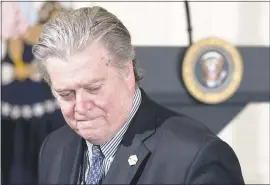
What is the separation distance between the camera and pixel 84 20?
3.13 ft

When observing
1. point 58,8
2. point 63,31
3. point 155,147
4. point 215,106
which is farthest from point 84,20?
point 215,106

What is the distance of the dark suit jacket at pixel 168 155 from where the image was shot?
1003mm

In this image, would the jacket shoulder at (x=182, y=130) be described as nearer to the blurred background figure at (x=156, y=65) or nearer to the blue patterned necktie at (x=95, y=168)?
the blue patterned necktie at (x=95, y=168)

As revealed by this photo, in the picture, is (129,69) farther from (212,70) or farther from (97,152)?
(212,70)

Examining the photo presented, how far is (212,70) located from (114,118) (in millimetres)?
786

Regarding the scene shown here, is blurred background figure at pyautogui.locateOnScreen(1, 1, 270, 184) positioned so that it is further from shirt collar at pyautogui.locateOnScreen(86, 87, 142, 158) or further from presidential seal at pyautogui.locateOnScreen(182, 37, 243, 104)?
shirt collar at pyautogui.locateOnScreen(86, 87, 142, 158)

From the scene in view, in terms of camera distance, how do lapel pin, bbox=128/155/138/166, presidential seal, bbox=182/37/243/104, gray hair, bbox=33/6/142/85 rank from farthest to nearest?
presidential seal, bbox=182/37/243/104 < lapel pin, bbox=128/155/138/166 < gray hair, bbox=33/6/142/85

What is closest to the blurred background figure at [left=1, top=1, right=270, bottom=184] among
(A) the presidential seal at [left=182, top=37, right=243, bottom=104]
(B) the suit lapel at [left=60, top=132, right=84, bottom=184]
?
(A) the presidential seal at [left=182, top=37, right=243, bottom=104]

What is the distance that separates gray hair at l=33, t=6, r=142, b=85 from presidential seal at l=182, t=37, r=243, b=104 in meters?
0.73

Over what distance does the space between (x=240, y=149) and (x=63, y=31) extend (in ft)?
3.30

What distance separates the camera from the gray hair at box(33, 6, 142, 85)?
94cm

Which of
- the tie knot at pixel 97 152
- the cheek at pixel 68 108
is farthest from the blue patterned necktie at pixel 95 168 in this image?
the cheek at pixel 68 108

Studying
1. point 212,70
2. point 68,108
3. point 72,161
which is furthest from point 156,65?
point 68,108

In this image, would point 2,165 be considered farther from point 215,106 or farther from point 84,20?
point 84,20
